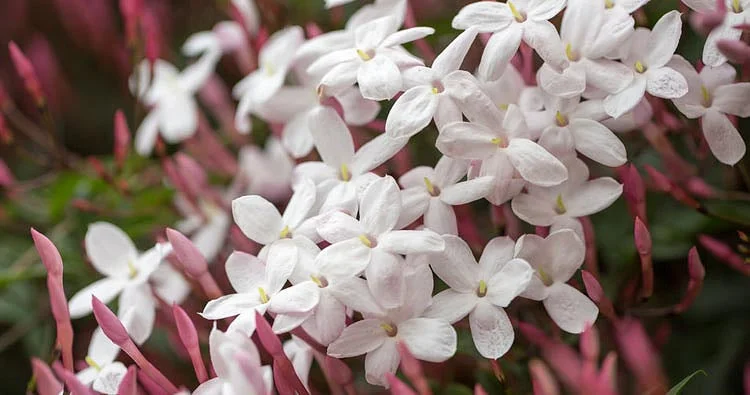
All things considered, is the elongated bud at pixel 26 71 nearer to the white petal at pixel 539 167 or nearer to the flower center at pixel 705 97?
the white petal at pixel 539 167

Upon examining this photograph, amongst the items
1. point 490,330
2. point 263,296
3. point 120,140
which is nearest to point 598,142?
point 490,330

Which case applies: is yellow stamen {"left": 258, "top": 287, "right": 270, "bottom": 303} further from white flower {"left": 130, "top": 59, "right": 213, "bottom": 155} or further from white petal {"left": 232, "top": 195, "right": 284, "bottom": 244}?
white flower {"left": 130, "top": 59, "right": 213, "bottom": 155}

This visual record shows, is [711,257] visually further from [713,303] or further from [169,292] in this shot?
[169,292]

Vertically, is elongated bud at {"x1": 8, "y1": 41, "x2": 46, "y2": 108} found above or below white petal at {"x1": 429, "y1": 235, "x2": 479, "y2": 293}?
above

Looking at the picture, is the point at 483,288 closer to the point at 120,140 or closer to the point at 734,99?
the point at 734,99

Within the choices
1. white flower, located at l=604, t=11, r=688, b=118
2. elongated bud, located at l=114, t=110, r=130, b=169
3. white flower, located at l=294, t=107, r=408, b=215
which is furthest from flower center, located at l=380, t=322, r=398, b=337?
elongated bud, located at l=114, t=110, r=130, b=169

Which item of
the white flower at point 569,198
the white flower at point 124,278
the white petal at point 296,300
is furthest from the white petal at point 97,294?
the white flower at point 569,198
